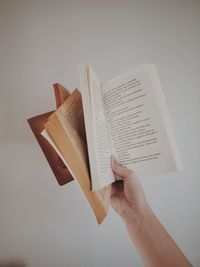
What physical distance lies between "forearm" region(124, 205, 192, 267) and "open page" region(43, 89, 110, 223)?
158mm

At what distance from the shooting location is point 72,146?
34cm

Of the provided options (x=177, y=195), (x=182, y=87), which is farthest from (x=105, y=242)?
(x=182, y=87)

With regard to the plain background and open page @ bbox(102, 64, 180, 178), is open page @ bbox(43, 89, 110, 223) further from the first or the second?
the plain background

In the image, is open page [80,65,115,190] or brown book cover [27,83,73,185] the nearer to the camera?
open page [80,65,115,190]

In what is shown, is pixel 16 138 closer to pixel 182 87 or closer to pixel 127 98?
pixel 127 98

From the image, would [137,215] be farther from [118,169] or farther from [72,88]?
[72,88]

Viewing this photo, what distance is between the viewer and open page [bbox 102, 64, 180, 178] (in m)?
0.41

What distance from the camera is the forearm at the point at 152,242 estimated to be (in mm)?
427

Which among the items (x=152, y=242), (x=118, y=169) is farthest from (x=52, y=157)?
(x=152, y=242)

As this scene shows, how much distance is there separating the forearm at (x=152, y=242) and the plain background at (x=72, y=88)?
197 mm

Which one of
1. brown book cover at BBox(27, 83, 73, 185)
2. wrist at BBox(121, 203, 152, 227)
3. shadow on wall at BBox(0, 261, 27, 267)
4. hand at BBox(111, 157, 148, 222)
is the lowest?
shadow on wall at BBox(0, 261, 27, 267)

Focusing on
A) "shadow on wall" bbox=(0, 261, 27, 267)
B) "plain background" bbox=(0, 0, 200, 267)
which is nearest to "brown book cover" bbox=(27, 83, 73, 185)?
"plain background" bbox=(0, 0, 200, 267)

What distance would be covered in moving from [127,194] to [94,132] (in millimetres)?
242

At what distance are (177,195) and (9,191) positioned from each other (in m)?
0.56
